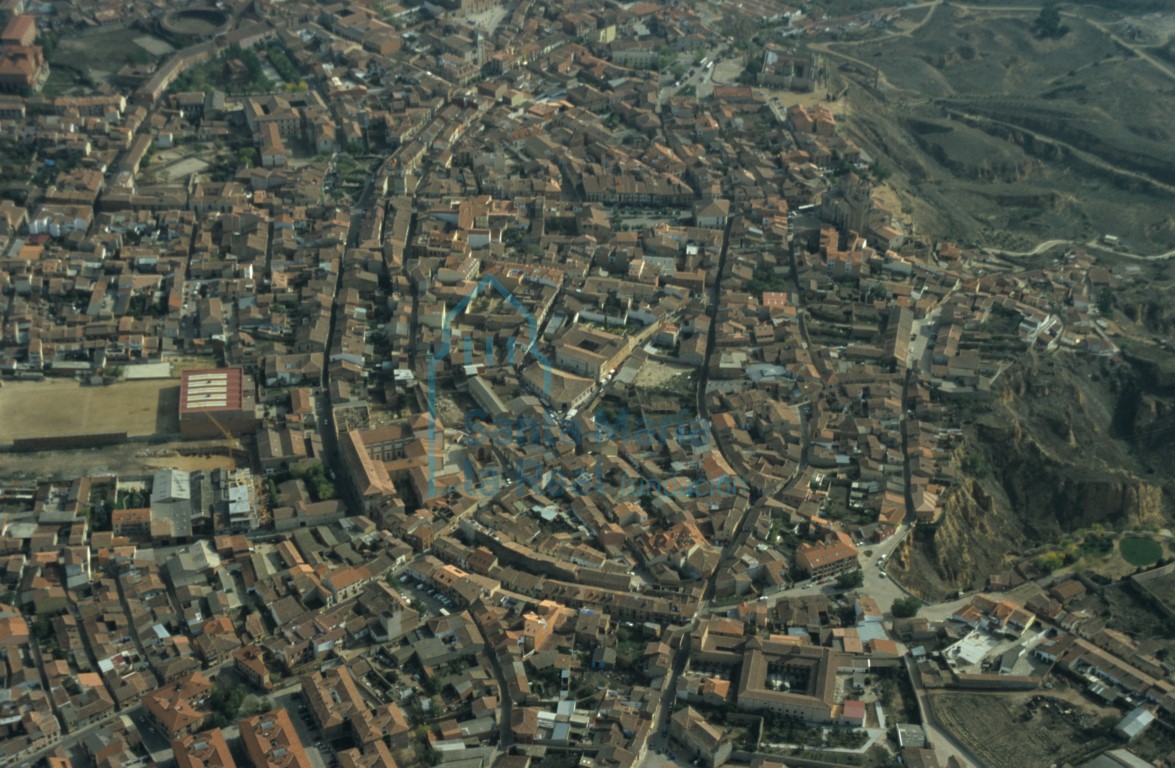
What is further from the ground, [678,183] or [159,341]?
[678,183]

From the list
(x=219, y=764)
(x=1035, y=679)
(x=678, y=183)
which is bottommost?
(x=219, y=764)

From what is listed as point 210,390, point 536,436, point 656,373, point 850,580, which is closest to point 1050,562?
point 850,580

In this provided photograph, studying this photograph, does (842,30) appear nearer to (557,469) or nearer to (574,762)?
(557,469)

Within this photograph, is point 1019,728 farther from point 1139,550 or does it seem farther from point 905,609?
point 1139,550

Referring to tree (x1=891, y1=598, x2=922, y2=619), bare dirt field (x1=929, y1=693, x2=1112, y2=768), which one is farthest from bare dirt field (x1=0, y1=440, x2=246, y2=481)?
bare dirt field (x1=929, y1=693, x2=1112, y2=768)

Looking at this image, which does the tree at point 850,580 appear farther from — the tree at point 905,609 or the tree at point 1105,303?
the tree at point 1105,303

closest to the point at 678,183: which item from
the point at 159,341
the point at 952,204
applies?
the point at 952,204

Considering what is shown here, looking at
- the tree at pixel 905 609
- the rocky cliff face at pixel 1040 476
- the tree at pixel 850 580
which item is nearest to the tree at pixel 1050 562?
the rocky cliff face at pixel 1040 476

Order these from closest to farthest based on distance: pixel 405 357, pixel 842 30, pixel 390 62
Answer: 1. pixel 405 357
2. pixel 390 62
3. pixel 842 30
